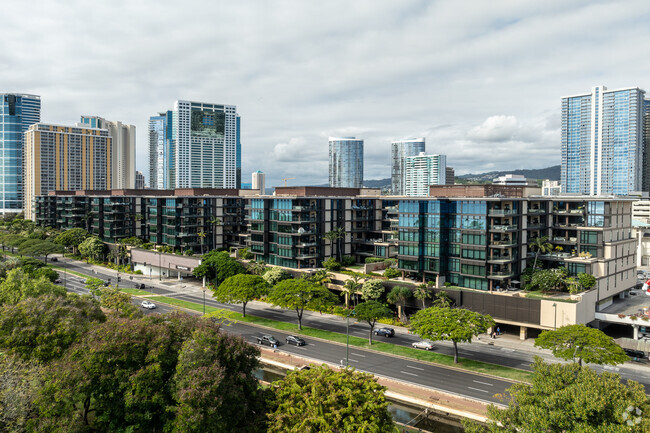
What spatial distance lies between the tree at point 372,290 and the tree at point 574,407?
4708 cm

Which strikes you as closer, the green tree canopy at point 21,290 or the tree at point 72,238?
the green tree canopy at point 21,290

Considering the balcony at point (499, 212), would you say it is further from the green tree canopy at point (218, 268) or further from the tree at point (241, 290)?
the green tree canopy at point (218, 268)

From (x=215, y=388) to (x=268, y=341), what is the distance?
3431 cm

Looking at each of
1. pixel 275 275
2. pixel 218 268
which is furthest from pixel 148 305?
pixel 275 275

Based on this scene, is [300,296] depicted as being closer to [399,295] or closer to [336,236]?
[399,295]

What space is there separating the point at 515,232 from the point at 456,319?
30160mm

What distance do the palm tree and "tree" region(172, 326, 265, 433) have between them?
6271cm

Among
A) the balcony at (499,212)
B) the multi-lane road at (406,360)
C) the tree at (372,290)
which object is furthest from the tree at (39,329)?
the balcony at (499,212)

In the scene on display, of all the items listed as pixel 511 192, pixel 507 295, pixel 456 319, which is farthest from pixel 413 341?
pixel 511 192

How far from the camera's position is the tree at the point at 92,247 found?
137 m

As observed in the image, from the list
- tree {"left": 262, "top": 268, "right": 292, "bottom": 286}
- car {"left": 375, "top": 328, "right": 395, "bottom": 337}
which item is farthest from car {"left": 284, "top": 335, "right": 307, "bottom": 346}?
tree {"left": 262, "top": 268, "right": 292, "bottom": 286}

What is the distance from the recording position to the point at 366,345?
64812mm

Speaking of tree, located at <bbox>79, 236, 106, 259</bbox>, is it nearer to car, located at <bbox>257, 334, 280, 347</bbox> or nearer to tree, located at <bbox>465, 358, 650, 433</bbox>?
car, located at <bbox>257, 334, 280, 347</bbox>

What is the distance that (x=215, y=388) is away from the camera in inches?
1219
